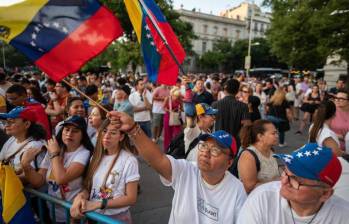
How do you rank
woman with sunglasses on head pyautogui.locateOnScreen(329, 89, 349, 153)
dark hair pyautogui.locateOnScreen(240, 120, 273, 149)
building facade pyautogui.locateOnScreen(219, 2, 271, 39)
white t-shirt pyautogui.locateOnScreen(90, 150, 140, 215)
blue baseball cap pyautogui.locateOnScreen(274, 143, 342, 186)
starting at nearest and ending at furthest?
blue baseball cap pyautogui.locateOnScreen(274, 143, 342, 186)
white t-shirt pyautogui.locateOnScreen(90, 150, 140, 215)
dark hair pyautogui.locateOnScreen(240, 120, 273, 149)
woman with sunglasses on head pyautogui.locateOnScreen(329, 89, 349, 153)
building facade pyautogui.locateOnScreen(219, 2, 271, 39)

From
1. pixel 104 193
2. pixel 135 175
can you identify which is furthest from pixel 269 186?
pixel 104 193

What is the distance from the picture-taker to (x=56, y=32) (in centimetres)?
259

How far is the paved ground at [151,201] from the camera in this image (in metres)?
4.39

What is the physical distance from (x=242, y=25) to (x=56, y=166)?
87.0 metres

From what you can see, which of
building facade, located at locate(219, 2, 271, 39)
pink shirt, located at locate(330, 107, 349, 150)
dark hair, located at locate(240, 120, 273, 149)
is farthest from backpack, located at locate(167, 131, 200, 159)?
building facade, located at locate(219, 2, 271, 39)

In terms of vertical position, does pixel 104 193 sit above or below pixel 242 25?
below

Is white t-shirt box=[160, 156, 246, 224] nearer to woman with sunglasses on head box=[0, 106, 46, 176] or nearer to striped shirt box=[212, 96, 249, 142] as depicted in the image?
woman with sunglasses on head box=[0, 106, 46, 176]

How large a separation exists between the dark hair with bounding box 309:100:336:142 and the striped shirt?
137 cm

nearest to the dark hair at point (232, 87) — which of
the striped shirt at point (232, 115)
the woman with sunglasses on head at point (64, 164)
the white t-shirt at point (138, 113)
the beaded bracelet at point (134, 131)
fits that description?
the striped shirt at point (232, 115)

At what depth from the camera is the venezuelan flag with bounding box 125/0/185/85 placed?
3.03m

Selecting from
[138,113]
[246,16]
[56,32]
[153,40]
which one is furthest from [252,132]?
[246,16]

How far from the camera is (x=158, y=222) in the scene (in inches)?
169

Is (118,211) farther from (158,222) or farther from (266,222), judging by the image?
(158,222)

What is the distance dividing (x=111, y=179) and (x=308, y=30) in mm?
17322
